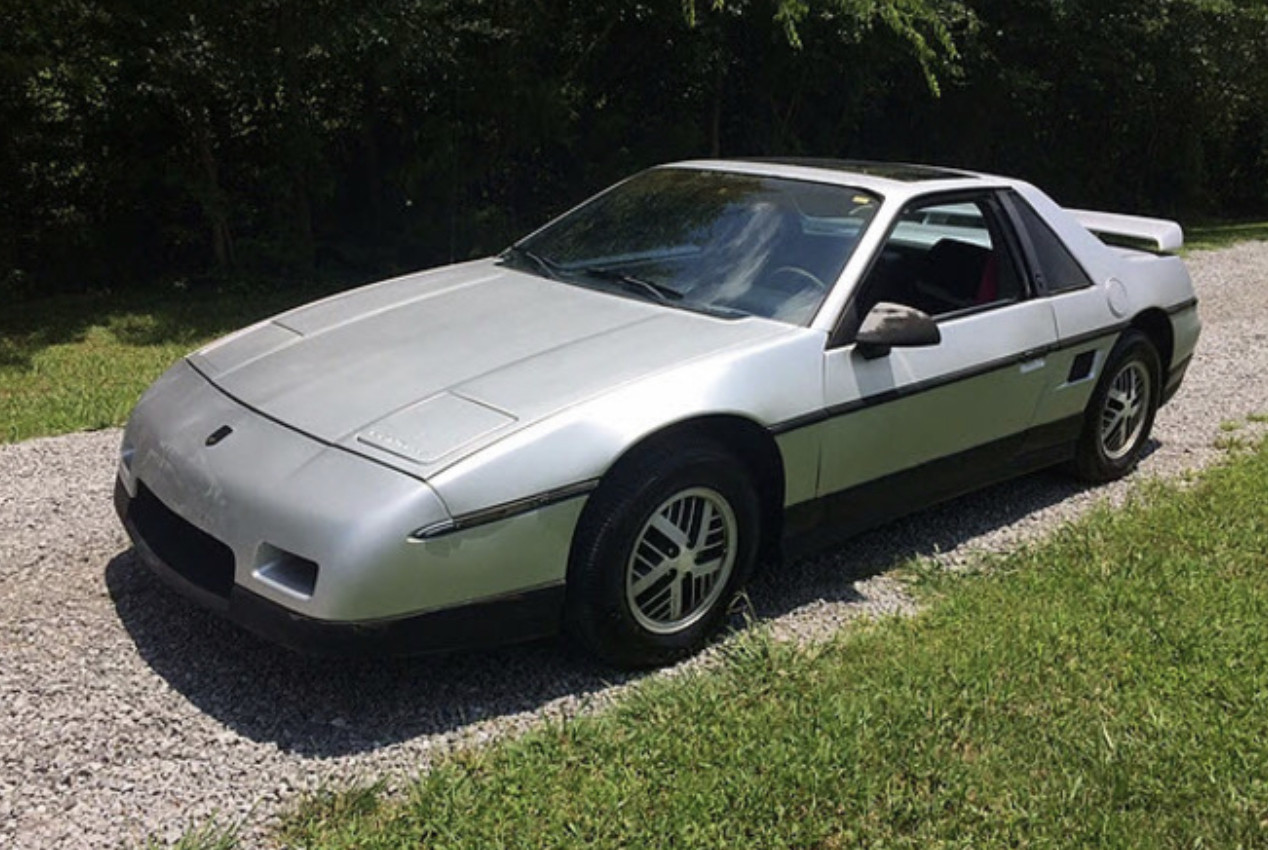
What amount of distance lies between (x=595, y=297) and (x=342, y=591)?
160 cm

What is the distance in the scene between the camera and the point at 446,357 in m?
3.62

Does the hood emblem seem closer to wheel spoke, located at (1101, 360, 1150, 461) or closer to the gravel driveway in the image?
the gravel driveway

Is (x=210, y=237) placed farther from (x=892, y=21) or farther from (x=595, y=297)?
(x=595, y=297)

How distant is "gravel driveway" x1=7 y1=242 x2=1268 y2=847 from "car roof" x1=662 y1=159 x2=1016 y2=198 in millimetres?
1380

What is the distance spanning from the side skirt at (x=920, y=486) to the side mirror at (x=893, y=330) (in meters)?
0.50

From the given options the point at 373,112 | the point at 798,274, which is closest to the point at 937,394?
the point at 798,274

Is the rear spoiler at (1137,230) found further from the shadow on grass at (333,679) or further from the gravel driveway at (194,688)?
the shadow on grass at (333,679)

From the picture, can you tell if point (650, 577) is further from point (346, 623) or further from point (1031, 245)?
point (1031, 245)

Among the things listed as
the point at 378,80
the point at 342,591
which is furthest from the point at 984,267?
the point at 378,80

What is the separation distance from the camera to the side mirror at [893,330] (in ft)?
12.5

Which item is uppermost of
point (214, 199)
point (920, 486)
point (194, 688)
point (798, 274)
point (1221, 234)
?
point (798, 274)

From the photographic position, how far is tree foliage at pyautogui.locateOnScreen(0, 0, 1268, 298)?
960cm

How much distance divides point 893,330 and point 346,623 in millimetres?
2020

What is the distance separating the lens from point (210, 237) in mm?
10766
